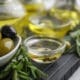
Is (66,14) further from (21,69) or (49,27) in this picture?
(21,69)

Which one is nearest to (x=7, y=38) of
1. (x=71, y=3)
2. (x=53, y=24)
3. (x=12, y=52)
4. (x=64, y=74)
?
(x=12, y=52)

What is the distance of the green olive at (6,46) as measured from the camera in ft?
1.65

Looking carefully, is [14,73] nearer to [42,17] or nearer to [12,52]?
[12,52]

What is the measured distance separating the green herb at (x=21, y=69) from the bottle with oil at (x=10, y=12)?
17 centimetres

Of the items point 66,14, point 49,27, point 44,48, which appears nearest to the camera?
point 44,48

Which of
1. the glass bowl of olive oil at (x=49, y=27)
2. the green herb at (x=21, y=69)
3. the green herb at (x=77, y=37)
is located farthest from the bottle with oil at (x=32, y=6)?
the green herb at (x=21, y=69)

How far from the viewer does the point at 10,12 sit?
27.7 inches

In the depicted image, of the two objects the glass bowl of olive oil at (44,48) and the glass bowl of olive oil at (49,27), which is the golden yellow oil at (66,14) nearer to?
the glass bowl of olive oil at (49,27)

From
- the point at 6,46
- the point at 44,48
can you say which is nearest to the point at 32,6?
the point at 44,48

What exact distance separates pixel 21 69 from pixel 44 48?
13 centimetres

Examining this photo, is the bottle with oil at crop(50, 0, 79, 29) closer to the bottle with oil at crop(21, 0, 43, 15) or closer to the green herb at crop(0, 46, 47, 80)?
the bottle with oil at crop(21, 0, 43, 15)

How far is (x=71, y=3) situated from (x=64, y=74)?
0.40m

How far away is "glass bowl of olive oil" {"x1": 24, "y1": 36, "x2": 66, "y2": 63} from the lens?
585 millimetres

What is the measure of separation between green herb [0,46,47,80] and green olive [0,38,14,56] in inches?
0.8
